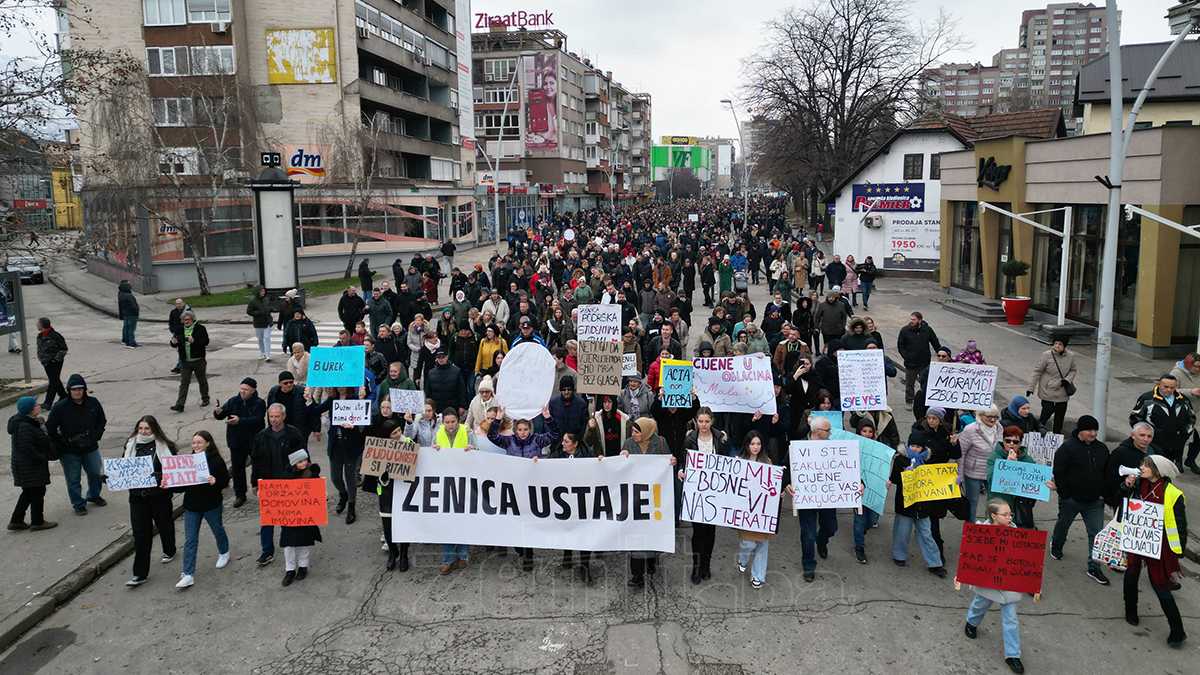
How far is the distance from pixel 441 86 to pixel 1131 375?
4826cm

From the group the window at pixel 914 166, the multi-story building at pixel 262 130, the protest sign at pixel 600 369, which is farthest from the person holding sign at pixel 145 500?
the window at pixel 914 166

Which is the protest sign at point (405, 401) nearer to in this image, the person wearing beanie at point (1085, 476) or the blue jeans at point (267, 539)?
the blue jeans at point (267, 539)

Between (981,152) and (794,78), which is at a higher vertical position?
(794,78)

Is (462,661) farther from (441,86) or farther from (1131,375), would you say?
(441,86)

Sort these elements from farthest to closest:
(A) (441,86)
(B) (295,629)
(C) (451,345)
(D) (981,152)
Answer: (A) (441,86) < (D) (981,152) < (C) (451,345) < (B) (295,629)

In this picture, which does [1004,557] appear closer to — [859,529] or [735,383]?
[859,529]

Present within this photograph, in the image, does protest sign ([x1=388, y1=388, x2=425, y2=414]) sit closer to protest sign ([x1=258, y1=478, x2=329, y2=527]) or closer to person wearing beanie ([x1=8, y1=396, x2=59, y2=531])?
protest sign ([x1=258, y1=478, x2=329, y2=527])

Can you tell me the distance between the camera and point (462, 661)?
21.9 ft

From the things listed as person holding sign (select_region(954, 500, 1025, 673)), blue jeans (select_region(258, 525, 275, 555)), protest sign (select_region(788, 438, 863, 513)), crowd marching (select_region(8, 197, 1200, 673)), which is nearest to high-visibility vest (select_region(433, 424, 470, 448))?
crowd marching (select_region(8, 197, 1200, 673))

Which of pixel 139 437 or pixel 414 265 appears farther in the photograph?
pixel 414 265

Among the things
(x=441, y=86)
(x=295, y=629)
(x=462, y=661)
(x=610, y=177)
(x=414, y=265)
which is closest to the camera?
(x=462, y=661)

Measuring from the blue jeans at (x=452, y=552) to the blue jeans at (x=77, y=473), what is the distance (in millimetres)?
4887

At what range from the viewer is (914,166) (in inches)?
1367

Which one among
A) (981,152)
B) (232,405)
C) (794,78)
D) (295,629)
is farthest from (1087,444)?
(794,78)
